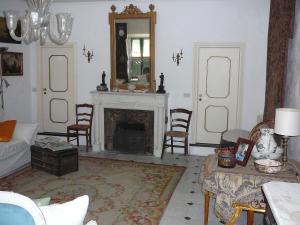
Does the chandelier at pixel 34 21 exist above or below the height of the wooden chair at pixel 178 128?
above

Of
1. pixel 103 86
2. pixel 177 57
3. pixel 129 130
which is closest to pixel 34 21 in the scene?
pixel 103 86

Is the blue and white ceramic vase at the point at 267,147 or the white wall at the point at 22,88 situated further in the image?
the white wall at the point at 22,88

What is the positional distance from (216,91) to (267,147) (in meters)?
2.98

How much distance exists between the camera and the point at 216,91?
6055 mm

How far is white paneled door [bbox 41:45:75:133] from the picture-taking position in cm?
668

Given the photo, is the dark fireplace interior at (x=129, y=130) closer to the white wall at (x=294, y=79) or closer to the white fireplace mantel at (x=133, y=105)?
the white fireplace mantel at (x=133, y=105)

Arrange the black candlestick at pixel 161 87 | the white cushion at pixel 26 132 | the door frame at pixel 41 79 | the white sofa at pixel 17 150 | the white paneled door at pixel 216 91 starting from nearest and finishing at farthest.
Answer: the white sofa at pixel 17 150
the white cushion at pixel 26 132
the white paneled door at pixel 216 91
the black candlestick at pixel 161 87
the door frame at pixel 41 79

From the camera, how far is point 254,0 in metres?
5.59

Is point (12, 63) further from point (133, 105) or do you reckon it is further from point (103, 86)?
point (133, 105)

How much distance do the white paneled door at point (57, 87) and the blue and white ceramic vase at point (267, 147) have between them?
14.7 feet

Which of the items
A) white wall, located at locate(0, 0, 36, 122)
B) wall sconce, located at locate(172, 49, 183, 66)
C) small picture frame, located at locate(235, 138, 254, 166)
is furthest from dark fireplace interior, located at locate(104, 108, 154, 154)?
small picture frame, located at locate(235, 138, 254, 166)

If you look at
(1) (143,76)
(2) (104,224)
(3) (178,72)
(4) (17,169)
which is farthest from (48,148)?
(3) (178,72)

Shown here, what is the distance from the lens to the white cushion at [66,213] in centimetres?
173

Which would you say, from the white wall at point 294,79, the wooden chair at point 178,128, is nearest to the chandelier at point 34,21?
the white wall at point 294,79
